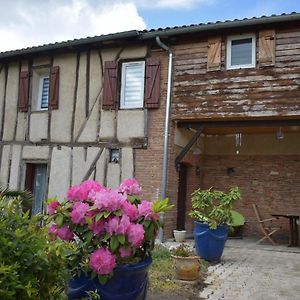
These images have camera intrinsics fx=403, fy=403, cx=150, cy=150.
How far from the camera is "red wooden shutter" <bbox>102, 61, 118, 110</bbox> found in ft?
35.9

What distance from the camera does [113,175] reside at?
1076cm

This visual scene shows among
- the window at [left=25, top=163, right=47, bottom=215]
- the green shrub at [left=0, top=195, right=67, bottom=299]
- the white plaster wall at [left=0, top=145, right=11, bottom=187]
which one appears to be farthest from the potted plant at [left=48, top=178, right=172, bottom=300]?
the white plaster wall at [left=0, top=145, right=11, bottom=187]

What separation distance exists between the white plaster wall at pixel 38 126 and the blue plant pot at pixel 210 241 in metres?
6.21

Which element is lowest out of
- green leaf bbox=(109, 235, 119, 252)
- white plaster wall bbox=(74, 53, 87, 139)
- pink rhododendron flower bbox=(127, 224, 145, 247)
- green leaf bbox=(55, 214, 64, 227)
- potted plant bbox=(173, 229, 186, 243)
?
potted plant bbox=(173, 229, 186, 243)

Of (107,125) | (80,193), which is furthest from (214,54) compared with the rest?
(80,193)

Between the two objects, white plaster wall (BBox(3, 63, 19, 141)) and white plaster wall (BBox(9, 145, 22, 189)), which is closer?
white plaster wall (BBox(9, 145, 22, 189))

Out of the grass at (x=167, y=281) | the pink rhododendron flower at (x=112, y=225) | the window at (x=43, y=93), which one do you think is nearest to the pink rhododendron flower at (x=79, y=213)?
the pink rhododendron flower at (x=112, y=225)

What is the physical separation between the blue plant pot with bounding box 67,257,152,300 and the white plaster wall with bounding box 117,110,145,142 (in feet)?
23.3

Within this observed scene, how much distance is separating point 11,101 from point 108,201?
10247 mm

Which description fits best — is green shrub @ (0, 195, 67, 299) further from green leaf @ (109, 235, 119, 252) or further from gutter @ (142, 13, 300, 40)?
gutter @ (142, 13, 300, 40)

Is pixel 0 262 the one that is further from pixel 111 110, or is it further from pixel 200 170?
pixel 200 170

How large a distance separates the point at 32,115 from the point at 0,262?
10.5 metres

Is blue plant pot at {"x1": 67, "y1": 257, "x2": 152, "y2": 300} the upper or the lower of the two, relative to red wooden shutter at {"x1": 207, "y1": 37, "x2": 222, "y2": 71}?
lower

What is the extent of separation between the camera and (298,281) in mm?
6312
